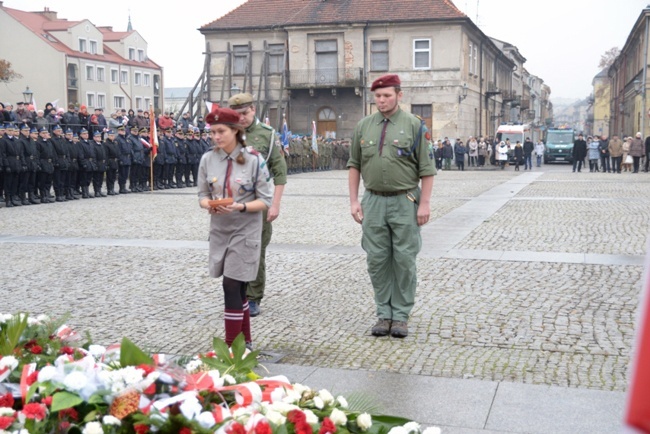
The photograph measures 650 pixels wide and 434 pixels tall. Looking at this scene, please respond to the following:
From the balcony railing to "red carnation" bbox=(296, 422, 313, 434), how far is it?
45880 millimetres

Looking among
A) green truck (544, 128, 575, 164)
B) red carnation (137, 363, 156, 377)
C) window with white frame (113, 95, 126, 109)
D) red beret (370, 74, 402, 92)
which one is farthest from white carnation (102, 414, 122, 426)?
window with white frame (113, 95, 126, 109)

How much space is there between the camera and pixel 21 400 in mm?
3145

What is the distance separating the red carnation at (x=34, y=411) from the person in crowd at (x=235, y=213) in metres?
2.51

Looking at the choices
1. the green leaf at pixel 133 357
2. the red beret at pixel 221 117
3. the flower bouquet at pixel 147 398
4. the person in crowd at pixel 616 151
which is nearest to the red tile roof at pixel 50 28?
the person in crowd at pixel 616 151

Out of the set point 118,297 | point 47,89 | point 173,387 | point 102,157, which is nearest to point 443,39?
point 102,157

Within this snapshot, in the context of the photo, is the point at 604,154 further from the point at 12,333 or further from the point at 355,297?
the point at 12,333

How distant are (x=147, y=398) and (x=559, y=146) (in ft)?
177

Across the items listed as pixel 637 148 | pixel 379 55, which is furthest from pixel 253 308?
pixel 379 55

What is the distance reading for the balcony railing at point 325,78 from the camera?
4834 centimetres

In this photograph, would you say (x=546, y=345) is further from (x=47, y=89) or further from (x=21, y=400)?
(x=47, y=89)

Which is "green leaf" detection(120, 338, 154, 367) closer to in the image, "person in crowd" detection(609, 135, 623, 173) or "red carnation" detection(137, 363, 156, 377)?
"red carnation" detection(137, 363, 156, 377)

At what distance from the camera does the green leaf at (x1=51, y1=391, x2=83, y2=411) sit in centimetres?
286

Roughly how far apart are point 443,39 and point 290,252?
3870cm

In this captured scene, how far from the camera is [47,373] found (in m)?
3.11
